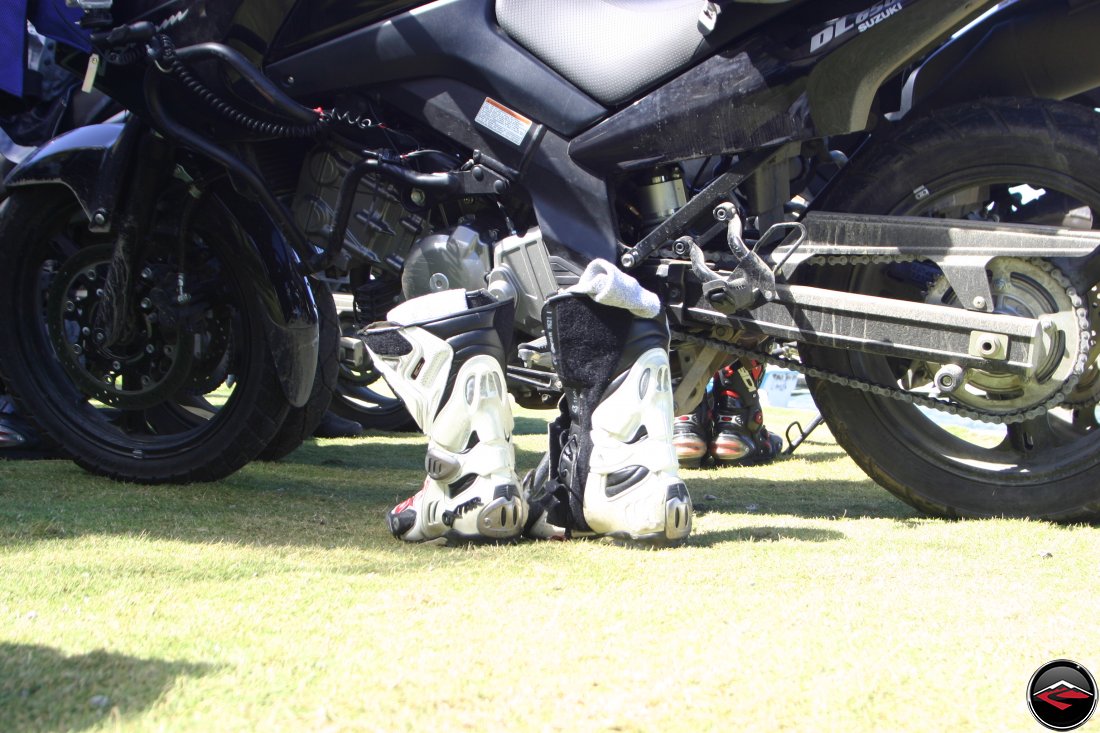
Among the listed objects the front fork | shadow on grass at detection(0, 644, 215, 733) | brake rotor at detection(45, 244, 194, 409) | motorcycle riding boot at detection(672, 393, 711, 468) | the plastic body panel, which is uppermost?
the plastic body panel

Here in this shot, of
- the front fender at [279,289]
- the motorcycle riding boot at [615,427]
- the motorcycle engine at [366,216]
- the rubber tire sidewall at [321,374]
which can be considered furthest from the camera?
the rubber tire sidewall at [321,374]

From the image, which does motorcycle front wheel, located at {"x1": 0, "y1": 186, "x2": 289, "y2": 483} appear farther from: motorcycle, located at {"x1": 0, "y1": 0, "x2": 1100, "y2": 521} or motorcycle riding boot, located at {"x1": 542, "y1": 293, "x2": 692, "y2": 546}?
motorcycle riding boot, located at {"x1": 542, "y1": 293, "x2": 692, "y2": 546}

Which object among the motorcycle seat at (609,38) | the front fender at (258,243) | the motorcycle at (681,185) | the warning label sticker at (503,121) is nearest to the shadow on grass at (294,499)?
the motorcycle at (681,185)

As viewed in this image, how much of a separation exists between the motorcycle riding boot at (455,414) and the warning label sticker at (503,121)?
0.54 meters

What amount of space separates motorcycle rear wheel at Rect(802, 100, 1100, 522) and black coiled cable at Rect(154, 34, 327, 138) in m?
1.36

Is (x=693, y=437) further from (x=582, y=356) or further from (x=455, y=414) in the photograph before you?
(x=455, y=414)

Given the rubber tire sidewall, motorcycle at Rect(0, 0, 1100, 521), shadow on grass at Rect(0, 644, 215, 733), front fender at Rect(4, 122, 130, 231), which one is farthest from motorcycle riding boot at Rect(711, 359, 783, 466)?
shadow on grass at Rect(0, 644, 215, 733)

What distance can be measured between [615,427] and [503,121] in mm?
911

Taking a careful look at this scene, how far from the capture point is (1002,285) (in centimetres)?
267

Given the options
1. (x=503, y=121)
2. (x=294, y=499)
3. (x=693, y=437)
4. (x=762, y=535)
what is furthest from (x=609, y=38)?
(x=693, y=437)

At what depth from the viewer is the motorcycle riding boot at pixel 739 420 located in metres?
4.35

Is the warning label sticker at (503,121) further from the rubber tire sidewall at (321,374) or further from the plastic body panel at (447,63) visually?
the rubber tire sidewall at (321,374)

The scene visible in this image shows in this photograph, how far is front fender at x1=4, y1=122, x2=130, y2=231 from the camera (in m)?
3.15

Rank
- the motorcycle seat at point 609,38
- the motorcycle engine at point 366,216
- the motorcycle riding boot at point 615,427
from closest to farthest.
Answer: the motorcycle riding boot at point 615,427 → the motorcycle seat at point 609,38 → the motorcycle engine at point 366,216
